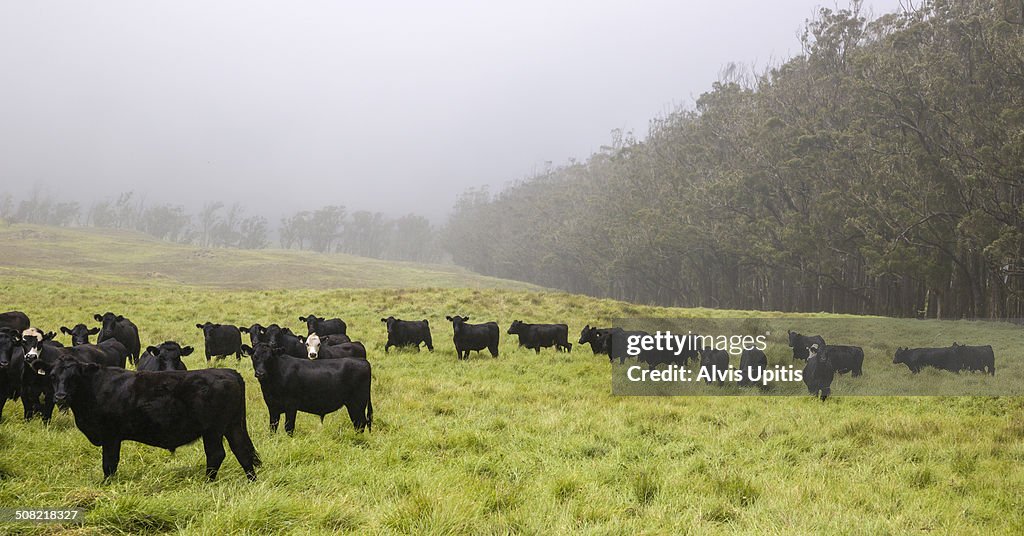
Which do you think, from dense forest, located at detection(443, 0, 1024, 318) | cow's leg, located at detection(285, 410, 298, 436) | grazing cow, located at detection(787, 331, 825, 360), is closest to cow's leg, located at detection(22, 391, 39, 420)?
cow's leg, located at detection(285, 410, 298, 436)

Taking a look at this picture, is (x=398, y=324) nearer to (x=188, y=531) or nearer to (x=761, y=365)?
(x=761, y=365)

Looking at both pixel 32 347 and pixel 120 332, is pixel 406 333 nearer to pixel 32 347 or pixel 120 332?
pixel 120 332

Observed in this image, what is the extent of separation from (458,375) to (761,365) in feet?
23.1

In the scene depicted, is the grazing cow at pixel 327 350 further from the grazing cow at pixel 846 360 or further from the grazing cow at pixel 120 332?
the grazing cow at pixel 846 360

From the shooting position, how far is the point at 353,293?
2947cm

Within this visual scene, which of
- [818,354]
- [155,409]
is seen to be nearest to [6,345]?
[155,409]

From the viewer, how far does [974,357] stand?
14.9 metres

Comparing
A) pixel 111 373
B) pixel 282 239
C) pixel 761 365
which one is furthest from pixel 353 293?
pixel 282 239

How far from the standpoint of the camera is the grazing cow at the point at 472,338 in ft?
52.9

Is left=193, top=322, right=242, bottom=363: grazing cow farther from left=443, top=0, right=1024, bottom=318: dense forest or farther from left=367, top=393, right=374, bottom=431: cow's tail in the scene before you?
left=443, top=0, right=1024, bottom=318: dense forest

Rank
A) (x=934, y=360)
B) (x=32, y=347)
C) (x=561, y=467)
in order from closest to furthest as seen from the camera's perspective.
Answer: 1. (x=561, y=467)
2. (x=32, y=347)
3. (x=934, y=360)

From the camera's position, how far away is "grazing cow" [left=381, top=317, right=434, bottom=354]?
16.6m

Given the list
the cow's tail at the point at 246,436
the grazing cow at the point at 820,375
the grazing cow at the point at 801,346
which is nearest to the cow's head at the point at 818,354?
the grazing cow at the point at 820,375

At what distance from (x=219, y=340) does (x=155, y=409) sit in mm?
10153
